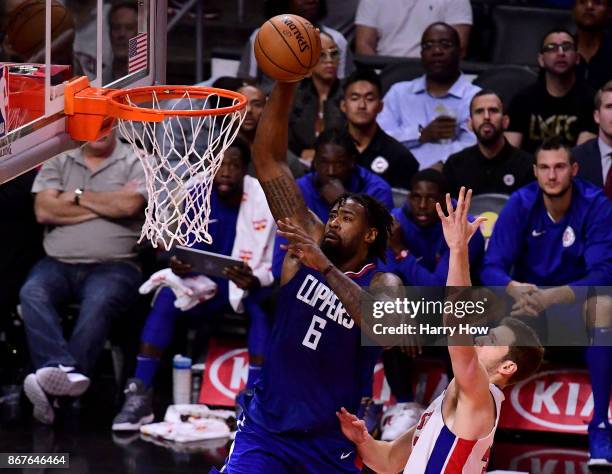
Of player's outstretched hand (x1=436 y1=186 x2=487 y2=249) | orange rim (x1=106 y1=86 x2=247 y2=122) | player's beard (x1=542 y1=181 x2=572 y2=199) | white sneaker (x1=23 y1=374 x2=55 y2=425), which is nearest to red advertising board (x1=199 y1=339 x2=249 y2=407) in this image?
white sneaker (x1=23 y1=374 x2=55 y2=425)

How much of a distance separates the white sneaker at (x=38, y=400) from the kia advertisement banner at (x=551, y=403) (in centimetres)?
270

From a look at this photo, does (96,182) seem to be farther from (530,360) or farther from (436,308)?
(530,360)

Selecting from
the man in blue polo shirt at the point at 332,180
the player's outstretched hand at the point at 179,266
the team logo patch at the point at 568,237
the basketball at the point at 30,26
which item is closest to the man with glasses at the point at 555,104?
the team logo patch at the point at 568,237

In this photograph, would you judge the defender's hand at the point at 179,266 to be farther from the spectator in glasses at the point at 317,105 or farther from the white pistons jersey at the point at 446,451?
the white pistons jersey at the point at 446,451

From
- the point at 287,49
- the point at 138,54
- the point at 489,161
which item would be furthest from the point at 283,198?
the point at 489,161

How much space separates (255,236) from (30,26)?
2534mm

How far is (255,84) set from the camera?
26.8ft

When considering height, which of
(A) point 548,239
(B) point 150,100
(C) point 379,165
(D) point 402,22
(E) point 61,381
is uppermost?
(D) point 402,22

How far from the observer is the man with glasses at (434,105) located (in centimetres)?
830

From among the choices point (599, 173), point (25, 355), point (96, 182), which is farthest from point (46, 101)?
point (599, 173)

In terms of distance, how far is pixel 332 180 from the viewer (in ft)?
22.8

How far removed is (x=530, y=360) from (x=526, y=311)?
258 cm

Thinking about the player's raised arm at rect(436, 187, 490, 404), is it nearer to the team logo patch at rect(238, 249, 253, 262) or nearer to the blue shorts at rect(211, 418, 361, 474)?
the blue shorts at rect(211, 418, 361, 474)

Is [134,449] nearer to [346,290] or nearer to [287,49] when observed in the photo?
[346,290]
